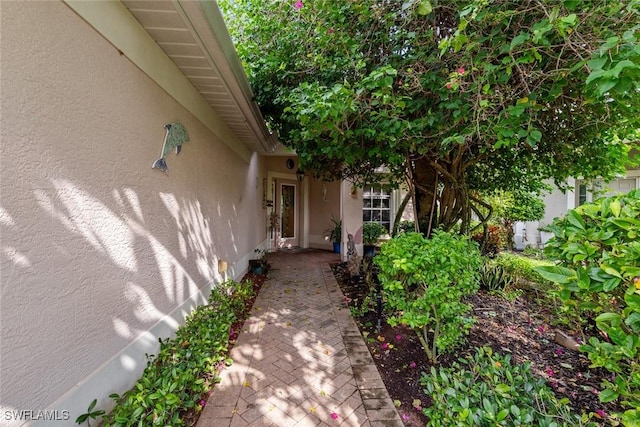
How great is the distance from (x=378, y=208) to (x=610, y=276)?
868cm

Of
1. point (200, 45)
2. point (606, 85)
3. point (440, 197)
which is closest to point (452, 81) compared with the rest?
point (606, 85)

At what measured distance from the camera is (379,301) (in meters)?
3.76

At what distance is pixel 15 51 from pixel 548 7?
3.63 metres

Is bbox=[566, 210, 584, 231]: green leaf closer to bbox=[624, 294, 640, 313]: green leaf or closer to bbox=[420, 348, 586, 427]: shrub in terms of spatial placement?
bbox=[624, 294, 640, 313]: green leaf

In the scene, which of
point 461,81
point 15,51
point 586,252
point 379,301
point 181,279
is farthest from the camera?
→ point 379,301

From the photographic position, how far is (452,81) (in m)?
2.49

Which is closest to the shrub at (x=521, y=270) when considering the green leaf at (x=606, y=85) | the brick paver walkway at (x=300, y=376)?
the brick paver walkway at (x=300, y=376)

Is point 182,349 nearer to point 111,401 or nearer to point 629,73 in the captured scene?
point 111,401

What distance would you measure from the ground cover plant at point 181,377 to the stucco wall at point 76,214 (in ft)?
0.57

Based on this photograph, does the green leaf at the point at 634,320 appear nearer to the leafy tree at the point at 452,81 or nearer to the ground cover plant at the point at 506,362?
the ground cover plant at the point at 506,362

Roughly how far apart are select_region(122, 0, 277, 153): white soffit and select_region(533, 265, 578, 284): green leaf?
3.04m

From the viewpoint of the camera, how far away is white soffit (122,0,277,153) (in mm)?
2039

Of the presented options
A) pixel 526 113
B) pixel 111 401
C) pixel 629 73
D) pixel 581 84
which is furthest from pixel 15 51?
pixel 581 84

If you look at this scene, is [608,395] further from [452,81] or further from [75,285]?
[75,285]
